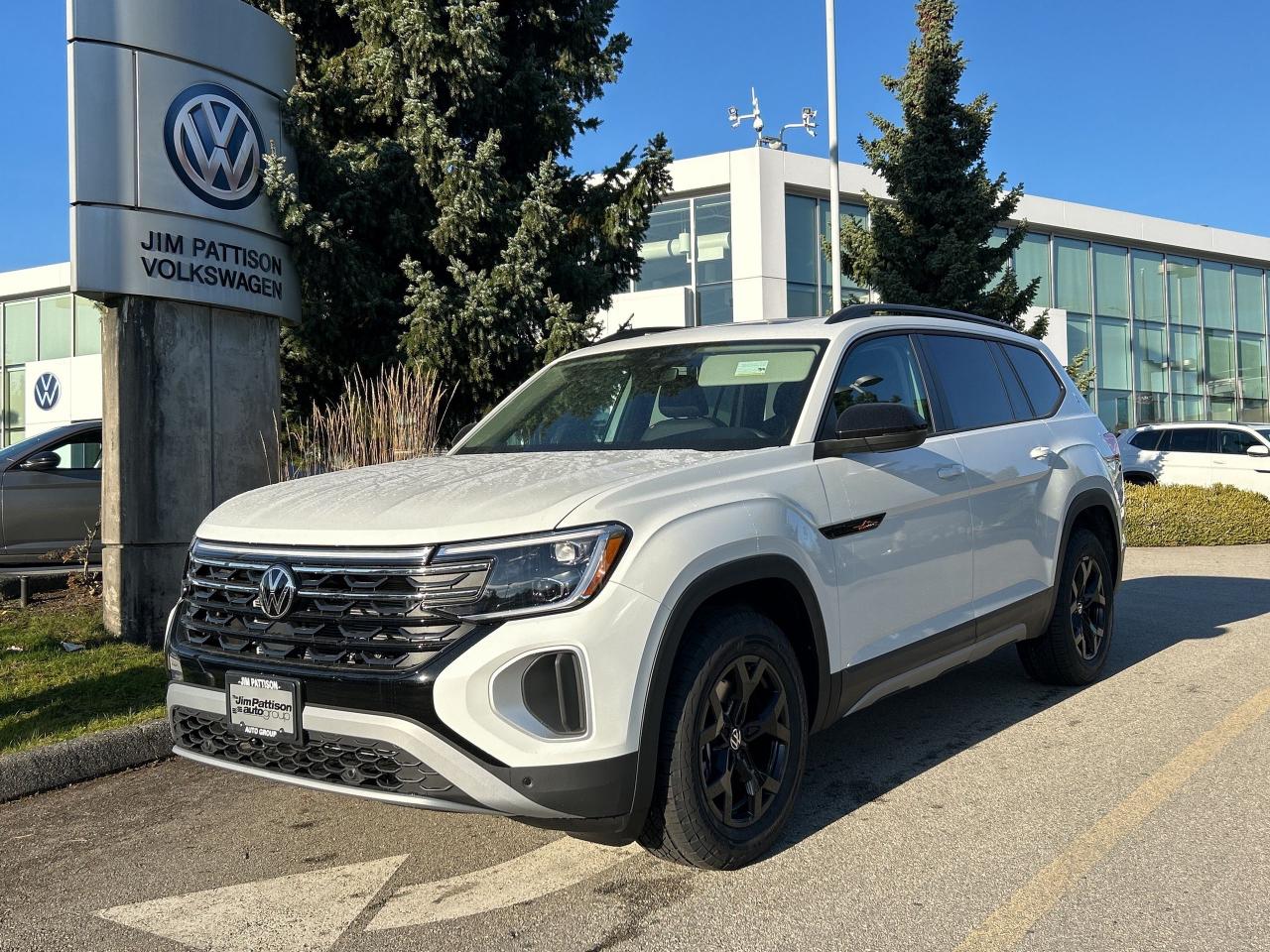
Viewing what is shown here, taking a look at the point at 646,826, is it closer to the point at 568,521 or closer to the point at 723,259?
the point at 568,521

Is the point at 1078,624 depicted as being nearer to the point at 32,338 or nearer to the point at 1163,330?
the point at 1163,330

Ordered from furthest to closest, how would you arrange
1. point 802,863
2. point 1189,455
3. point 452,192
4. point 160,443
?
point 1189,455, point 452,192, point 160,443, point 802,863

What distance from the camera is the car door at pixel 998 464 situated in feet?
16.7

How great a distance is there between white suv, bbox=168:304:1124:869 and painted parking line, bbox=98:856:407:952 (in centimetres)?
45

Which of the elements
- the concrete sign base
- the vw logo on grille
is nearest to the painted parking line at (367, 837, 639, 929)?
the vw logo on grille

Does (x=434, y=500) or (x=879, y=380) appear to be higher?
(x=879, y=380)

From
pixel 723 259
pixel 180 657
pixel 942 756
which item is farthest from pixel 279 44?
pixel 723 259

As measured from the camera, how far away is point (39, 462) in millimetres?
10148

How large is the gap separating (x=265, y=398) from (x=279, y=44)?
300cm

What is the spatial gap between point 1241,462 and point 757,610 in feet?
57.0

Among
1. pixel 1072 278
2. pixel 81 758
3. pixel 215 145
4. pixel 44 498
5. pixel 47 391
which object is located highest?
pixel 1072 278

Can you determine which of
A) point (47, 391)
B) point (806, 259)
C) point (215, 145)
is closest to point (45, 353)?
point (47, 391)

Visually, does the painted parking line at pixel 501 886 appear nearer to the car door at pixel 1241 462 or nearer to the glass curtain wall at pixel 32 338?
the car door at pixel 1241 462

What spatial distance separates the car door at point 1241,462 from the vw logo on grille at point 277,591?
18140mm
